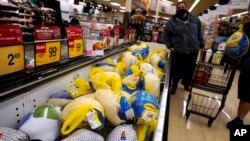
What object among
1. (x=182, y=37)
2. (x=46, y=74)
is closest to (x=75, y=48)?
(x=46, y=74)

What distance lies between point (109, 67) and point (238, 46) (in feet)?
5.70

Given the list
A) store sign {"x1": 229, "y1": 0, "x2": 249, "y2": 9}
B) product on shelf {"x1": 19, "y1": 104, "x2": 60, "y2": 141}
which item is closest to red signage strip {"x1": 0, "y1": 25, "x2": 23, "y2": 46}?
product on shelf {"x1": 19, "y1": 104, "x2": 60, "y2": 141}

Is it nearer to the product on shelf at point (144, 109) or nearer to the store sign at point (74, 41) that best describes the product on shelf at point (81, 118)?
the product on shelf at point (144, 109)

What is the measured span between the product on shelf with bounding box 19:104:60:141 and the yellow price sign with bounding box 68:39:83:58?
69 centimetres

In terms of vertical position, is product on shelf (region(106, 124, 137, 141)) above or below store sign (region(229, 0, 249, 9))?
below

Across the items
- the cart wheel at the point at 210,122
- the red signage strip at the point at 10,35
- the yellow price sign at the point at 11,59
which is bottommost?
the cart wheel at the point at 210,122

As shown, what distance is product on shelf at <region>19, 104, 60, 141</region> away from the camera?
960mm

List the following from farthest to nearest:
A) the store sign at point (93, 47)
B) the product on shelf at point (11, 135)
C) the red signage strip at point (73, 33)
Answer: the store sign at point (93, 47)
the red signage strip at point (73, 33)
the product on shelf at point (11, 135)

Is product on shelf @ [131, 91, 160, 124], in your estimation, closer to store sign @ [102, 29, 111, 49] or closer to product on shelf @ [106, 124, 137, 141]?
product on shelf @ [106, 124, 137, 141]

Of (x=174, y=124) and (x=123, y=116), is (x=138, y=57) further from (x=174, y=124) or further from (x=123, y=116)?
(x=123, y=116)

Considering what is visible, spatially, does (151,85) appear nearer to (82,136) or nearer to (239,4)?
(82,136)

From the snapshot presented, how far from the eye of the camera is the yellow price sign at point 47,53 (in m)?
1.26

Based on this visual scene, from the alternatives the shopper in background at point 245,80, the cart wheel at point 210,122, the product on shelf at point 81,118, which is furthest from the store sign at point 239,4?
the product on shelf at point 81,118

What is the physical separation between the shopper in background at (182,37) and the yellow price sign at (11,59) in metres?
3.14
